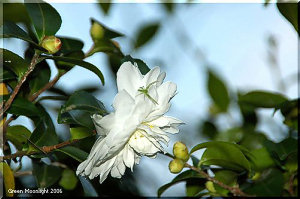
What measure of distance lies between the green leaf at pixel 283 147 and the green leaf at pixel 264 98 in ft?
0.89

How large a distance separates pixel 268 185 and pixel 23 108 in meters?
0.67

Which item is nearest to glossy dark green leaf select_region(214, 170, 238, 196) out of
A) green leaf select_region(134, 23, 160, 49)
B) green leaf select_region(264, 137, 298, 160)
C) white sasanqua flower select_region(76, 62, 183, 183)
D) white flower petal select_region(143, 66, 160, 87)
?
green leaf select_region(264, 137, 298, 160)

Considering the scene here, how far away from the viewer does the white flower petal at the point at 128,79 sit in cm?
80

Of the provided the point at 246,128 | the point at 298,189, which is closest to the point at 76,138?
the point at 298,189

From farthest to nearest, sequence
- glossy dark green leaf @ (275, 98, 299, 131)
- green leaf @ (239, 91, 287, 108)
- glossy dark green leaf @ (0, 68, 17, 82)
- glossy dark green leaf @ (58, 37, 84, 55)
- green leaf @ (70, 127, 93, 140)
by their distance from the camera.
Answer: green leaf @ (239, 91, 287, 108), glossy dark green leaf @ (275, 98, 299, 131), glossy dark green leaf @ (58, 37, 84, 55), glossy dark green leaf @ (0, 68, 17, 82), green leaf @ (70, 127, 93, 140)

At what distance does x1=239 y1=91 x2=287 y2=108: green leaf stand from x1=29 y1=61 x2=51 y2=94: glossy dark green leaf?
703mm

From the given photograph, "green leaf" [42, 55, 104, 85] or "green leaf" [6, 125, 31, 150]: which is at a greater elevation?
"green leaf" [42, 55, 104, 85]

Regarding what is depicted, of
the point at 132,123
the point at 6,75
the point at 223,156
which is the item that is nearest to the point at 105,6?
the point at 6,75

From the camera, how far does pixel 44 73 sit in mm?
1115

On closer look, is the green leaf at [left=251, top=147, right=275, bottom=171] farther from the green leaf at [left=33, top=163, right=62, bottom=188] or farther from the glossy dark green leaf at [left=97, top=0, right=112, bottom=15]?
the glossy dark green leaf at [left=97, top=0, right=112, bottom=15]

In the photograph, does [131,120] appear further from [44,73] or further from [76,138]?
[44,73]

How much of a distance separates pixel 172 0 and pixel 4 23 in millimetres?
1187

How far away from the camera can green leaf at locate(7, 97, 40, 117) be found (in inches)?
36.9

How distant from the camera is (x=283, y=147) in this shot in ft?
3.78
